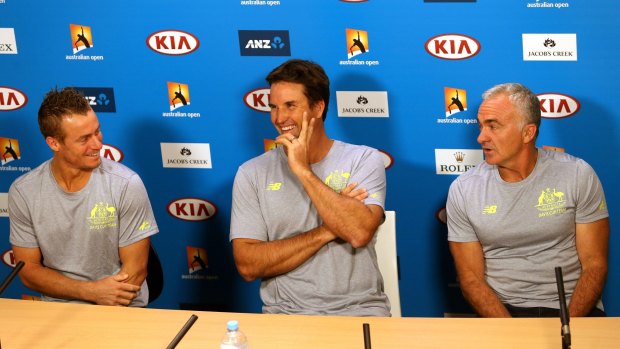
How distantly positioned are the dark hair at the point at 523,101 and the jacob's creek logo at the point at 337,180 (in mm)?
649

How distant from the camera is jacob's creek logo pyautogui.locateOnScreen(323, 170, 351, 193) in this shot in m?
3.31

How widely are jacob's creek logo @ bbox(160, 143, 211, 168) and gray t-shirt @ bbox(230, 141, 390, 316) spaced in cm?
85

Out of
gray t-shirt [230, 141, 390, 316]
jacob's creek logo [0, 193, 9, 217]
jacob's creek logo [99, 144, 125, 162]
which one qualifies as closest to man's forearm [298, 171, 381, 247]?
gray t-shirt [230, 141, 390, 316]

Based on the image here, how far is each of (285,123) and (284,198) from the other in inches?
11.7

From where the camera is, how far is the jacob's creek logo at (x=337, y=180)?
331cm

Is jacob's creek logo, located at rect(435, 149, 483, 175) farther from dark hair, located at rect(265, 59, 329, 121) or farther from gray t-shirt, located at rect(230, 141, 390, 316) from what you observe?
dark hair, located at rect(265, 59, 329, 121)

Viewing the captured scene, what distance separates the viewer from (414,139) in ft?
13.0

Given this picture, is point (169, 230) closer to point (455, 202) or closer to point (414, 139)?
point (414, 139)

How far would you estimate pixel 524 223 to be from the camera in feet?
10.6

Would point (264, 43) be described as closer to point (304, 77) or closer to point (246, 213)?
point (304, 77)

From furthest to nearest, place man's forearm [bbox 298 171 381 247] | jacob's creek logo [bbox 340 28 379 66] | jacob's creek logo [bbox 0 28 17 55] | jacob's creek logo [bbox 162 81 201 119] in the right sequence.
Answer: jacob's creek logo [bbox 0 28 17 55] < jacob's creek logo [bbox 162 81 201 119] < jacob's creek logo [bbox 340 28 379 66] < man's forearm [bbox 298 171 381 247]

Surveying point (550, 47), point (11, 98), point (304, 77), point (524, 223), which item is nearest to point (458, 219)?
point (524, 223)

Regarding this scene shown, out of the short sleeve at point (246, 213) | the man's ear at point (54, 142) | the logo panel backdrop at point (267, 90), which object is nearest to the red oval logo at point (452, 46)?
the logo panel backdrop at point (267, 90)

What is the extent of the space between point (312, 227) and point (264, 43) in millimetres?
1101
